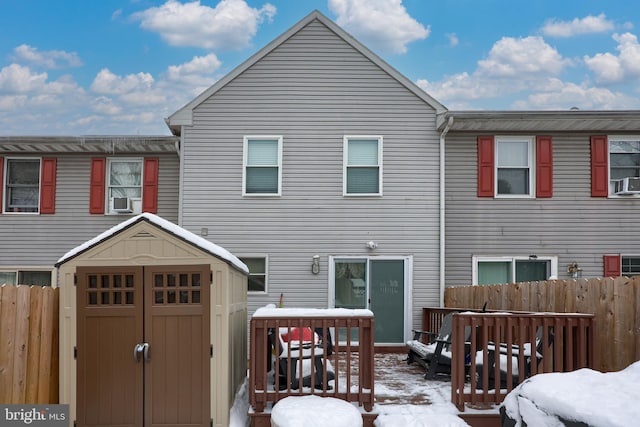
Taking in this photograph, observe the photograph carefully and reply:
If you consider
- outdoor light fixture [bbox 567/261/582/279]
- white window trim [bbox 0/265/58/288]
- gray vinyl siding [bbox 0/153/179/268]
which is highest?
gray vinyl siding [bbox 0/153/179/268]

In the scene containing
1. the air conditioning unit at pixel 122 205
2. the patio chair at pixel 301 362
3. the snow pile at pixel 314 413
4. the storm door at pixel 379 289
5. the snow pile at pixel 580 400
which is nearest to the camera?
the snow pile at pixel 580 400

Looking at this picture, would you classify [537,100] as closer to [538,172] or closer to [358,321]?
[538,172]

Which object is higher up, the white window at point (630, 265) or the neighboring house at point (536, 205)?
the neighboring house at point (536, 205)

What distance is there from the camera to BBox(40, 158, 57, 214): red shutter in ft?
36.4

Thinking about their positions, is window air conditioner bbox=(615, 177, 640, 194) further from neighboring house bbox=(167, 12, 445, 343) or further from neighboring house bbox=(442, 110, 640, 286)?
neighboring house bbox=(167, 12, 445, 343)

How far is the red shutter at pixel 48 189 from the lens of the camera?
11086 millimetres

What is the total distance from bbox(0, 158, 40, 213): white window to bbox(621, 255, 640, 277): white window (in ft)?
39.3

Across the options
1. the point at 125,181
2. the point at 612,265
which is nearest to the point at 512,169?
the point at 612,265

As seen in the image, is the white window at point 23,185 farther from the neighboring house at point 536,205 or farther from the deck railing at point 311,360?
the neighboring house at point 536,205

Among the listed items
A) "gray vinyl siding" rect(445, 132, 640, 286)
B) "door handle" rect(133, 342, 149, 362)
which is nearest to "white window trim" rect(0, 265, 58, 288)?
"door handle" rect(133, 342, 149, 362)

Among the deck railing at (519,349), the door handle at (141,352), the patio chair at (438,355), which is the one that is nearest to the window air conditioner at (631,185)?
the patio chair at (438,355)

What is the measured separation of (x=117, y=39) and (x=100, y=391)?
2210 centimetres

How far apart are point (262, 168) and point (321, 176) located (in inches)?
45.0

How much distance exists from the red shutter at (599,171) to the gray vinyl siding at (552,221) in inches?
3.8
